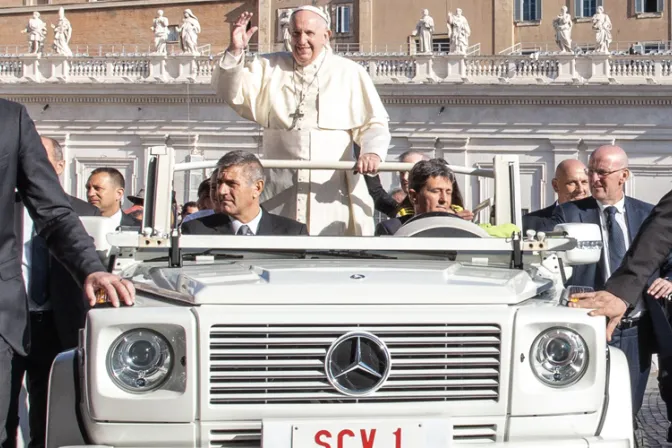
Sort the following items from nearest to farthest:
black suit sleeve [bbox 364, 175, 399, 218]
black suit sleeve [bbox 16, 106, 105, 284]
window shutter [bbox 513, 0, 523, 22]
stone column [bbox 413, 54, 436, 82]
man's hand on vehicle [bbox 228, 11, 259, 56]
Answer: black suit sleeve [bbox 16, 106, 105, 284] < man's hand on vehicle [bbox 228, 11, 259, 56] < black suit sleeve [bbox 364, 175, 399, 218] < stone column [bbox 413, 54, 436, 82] < window shutter [bbox 513, 0, 523, 22]

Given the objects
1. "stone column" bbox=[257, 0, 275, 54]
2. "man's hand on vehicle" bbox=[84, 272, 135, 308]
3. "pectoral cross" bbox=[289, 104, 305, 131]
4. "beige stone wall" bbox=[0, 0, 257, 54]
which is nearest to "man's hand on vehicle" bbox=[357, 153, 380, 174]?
"pectoral cross" bbox=[289, 104, 305, 131]

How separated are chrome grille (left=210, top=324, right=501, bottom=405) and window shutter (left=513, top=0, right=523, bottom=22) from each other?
Answer: 5264cm

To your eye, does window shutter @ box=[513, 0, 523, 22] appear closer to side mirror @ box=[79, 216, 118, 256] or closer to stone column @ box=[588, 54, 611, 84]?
stone column @ box=[588, 54, 611, 84]

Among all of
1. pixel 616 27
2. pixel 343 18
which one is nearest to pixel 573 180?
pixel 616 27

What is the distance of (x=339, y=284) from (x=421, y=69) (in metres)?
41.3

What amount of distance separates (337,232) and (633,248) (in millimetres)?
2314

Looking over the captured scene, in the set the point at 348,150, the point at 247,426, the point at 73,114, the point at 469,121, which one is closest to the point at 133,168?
the point at 73,114

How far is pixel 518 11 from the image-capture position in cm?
5516

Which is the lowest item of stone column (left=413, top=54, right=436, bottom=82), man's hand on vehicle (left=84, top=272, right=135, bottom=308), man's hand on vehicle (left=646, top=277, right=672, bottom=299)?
man's hand on vehicle (left=646, top=277, right=672, bottom=299)

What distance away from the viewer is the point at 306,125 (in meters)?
7.31

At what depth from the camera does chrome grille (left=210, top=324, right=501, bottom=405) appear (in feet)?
13.1

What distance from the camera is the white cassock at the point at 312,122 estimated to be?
7086 mm

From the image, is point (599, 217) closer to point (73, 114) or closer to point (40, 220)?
point (40, 220)

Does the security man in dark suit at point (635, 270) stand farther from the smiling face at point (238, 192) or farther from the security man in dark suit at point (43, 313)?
the security man in dark suit at point (43, 313)
